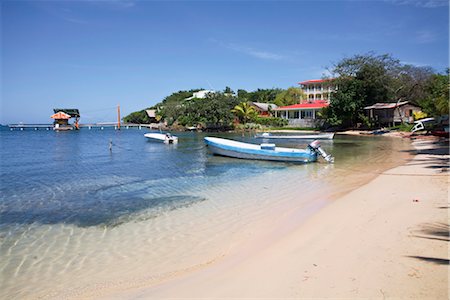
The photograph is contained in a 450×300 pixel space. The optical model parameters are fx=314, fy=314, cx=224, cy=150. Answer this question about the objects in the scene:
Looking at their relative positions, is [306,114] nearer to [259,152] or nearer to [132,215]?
[259,152]

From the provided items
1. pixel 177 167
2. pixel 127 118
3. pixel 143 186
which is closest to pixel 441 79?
pixel 177 167

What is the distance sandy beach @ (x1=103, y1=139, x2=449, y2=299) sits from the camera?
15.1ft

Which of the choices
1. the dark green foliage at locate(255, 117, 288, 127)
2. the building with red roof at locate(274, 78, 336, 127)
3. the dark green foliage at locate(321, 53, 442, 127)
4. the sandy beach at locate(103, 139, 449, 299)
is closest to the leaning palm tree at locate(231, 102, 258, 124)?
the dark green foliage at locate(255, 117, 288, 127)

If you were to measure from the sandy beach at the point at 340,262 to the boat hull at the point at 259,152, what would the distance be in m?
11.8

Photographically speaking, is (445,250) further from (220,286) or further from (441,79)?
(441,79)

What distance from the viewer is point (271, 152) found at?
21.7 metres

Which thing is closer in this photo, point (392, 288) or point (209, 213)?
point (392, 288)

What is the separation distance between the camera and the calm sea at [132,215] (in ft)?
20.0

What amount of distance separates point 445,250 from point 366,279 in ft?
6.22

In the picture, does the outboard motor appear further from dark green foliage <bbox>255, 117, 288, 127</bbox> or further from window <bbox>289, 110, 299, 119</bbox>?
window <bbox>289, 110, 299, 119</bbox>

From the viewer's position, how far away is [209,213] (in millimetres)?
9781

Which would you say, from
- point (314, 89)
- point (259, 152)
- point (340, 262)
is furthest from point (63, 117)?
point (340, 262)

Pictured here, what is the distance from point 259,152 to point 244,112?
46.0 metres

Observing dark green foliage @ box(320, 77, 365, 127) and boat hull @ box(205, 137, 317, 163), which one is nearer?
boat hull @ box(205, 137, 317, 163)
